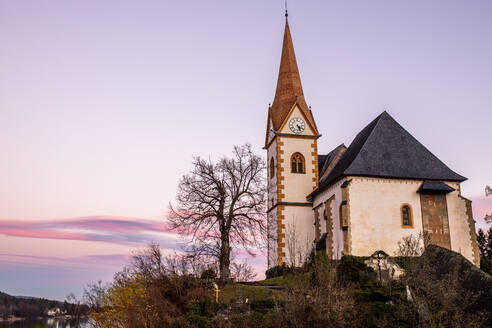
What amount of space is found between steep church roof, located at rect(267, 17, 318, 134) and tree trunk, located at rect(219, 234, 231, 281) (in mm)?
12029

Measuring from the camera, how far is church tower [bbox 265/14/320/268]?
38.4m

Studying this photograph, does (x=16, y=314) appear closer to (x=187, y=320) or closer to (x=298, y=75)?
(x=298, y=75)

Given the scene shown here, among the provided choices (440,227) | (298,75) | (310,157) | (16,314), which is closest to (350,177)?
(440,227)

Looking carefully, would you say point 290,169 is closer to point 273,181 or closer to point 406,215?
point 273,181

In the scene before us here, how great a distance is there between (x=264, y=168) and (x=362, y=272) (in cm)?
1296

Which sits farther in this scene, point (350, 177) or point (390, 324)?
point (350, 177)

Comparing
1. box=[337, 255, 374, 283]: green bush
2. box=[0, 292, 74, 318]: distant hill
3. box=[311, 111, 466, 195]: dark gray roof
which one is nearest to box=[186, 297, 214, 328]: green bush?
box=[337, 255, 374, 283]: green bush

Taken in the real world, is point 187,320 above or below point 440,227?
below

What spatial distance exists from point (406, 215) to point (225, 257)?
11.9 metres

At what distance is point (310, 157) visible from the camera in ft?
133

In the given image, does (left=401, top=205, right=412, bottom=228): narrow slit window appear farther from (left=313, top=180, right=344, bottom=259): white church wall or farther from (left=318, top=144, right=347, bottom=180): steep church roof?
(left=318, top=144, right=347, bottom=180): steep church roof

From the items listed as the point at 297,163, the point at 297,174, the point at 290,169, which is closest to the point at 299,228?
the point at 297,174

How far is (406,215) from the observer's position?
31.4m

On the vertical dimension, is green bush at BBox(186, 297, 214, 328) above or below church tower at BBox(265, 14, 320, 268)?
below
